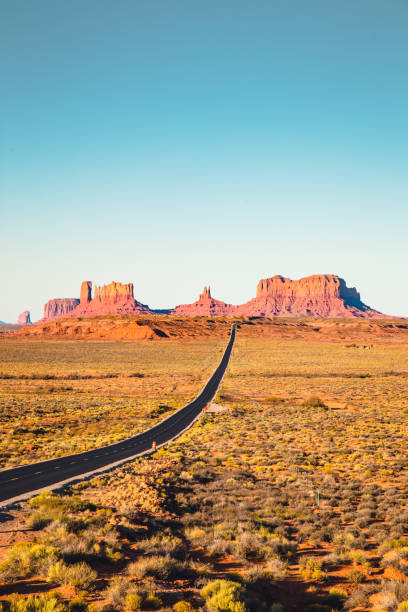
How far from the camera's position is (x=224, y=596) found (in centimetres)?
875

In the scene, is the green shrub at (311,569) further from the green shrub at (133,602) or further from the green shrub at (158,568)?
the green shrub at (133,602)

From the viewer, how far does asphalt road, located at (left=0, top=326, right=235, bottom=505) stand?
18642mm

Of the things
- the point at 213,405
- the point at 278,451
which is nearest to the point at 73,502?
the point at 278,451

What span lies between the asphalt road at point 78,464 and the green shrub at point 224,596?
34.5ft

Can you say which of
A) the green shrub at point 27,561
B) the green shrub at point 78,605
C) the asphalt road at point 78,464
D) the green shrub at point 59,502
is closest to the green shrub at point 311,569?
the green shrub at point 78,605

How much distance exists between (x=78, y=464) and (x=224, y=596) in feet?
53.7

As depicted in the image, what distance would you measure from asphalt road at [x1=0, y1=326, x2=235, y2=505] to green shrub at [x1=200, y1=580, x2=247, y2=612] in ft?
34.5

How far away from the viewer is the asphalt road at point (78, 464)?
734 inches

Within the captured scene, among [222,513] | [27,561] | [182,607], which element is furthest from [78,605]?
[222,513]

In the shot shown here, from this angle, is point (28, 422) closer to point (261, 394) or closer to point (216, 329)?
point (261, 394)

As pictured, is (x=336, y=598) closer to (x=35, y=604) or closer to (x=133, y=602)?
(x=133, y=602)

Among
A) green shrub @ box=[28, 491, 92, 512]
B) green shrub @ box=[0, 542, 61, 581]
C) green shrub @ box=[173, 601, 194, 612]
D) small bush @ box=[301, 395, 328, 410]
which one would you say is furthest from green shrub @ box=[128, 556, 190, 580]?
small bush @ box=[301, 395, 328, 410]

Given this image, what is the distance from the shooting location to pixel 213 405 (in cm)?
4481

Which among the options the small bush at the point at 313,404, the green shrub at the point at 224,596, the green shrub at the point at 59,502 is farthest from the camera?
the small bush at the point at 313,404
